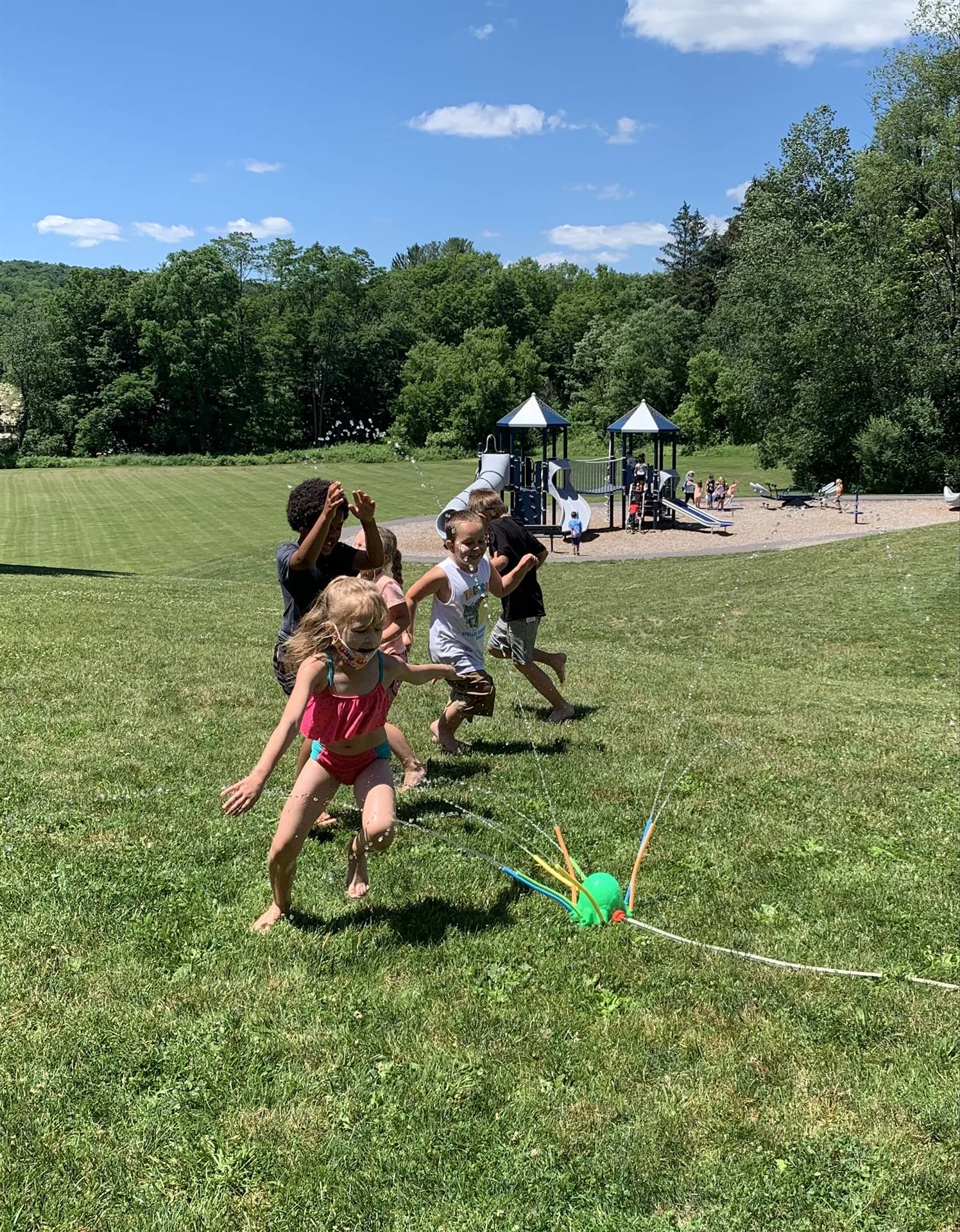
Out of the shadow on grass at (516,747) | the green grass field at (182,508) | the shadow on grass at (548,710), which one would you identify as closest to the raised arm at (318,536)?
the shadow on grass at (516,747)

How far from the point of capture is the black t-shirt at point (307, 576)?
4996mm

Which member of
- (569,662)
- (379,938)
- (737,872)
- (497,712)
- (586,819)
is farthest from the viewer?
(569,662)

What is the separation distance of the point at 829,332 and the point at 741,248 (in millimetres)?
11472

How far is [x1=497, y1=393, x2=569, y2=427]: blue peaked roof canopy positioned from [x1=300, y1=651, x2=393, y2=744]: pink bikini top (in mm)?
24140

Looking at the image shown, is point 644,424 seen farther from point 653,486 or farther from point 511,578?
point 511,578

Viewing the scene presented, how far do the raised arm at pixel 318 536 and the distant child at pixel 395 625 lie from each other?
506mm

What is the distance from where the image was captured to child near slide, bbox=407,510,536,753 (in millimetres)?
5895

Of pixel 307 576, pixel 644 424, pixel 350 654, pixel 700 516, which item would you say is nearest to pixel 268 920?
pixel 350 654

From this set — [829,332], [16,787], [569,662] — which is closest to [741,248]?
[829,332]

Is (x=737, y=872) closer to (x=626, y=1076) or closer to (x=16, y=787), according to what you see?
(x=626, y=1076)

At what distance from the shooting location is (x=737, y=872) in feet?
16.2

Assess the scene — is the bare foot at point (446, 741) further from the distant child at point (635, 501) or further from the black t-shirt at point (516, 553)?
the distant child at point (635, 501)

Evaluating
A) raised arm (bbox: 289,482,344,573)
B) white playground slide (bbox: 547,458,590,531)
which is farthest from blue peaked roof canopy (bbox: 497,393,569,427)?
raised arm (bbox: 289,482,344,573)

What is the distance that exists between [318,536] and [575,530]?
20551 millimetres
